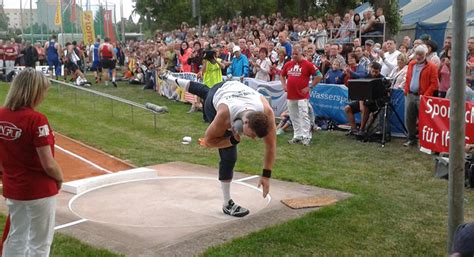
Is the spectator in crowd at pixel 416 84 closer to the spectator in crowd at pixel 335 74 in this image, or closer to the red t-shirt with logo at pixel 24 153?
the spectator in crowd at pixel 335 74

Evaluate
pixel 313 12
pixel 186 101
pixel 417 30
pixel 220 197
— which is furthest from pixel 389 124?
pixel 313 12

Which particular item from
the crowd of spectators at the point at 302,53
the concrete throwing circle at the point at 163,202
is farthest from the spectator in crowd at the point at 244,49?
the concrete throwing circle at the point at 163,202

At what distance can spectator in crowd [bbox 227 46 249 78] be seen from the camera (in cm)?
1472

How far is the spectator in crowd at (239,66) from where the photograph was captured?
48.3ft

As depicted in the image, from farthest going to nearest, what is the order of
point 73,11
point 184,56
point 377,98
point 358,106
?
point 73,11
point 184,56
point 358,106
point 377,98

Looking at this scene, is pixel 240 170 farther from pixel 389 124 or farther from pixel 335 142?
pixel 389 124

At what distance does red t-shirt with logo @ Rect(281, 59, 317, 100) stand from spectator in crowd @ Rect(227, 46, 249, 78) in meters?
3.80

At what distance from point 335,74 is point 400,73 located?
→ 181cm

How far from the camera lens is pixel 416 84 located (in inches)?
395

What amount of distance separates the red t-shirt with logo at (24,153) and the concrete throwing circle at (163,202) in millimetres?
1895

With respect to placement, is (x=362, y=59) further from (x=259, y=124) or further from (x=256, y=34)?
(x=256, y=34)

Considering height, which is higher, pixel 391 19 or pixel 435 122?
pixel 391 19

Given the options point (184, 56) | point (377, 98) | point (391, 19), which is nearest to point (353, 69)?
point (377, 98)

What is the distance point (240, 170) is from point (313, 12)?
83.6 feet
